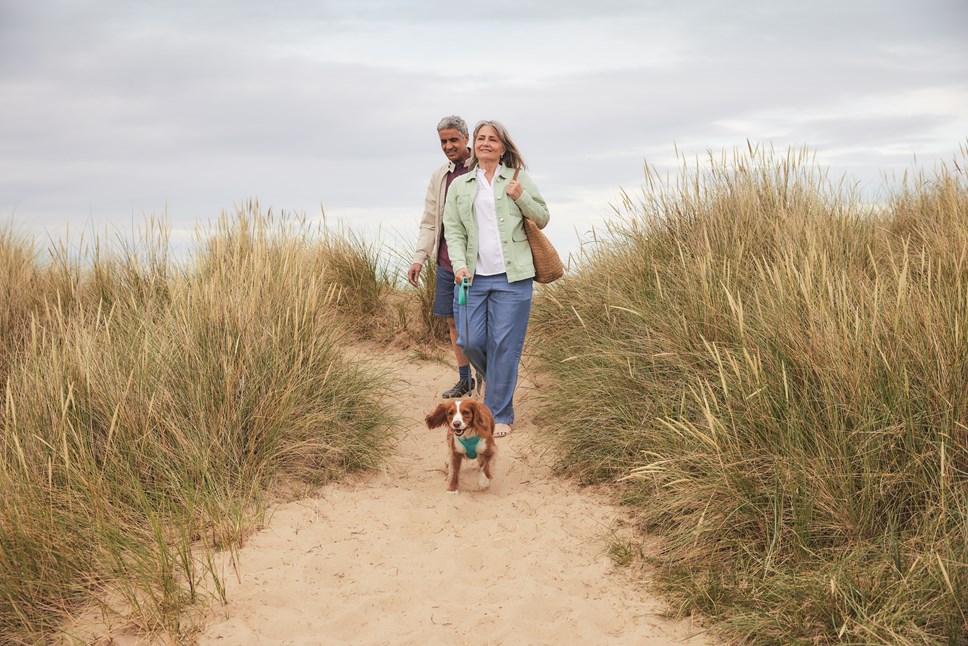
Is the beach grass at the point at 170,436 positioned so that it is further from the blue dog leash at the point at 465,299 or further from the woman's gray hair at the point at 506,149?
the woman's gray hair at the point at 506,149

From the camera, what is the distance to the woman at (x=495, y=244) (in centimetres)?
634

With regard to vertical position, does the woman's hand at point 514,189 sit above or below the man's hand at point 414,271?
above

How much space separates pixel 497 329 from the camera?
6516 mm

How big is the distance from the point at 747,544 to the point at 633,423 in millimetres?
1488

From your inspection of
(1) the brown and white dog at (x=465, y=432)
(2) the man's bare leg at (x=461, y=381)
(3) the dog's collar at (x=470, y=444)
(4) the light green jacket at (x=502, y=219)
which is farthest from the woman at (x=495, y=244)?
(3) the dog's collar at (x=470, y=444)

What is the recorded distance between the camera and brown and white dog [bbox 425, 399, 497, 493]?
5.11 m

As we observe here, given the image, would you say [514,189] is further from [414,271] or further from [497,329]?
[414,271]

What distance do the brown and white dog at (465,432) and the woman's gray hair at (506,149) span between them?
2191 mm

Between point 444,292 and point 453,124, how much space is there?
1.57 m

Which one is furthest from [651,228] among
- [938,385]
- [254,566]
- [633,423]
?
[254,566]

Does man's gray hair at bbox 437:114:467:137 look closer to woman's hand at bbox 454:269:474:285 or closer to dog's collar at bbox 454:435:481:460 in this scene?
woman's hand at bbox 454:269:474:285

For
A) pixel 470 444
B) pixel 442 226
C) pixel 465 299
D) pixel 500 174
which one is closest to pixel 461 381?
pixel 442 226

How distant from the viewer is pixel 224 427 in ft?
17.1

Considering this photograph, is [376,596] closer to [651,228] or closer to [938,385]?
[938,385]
